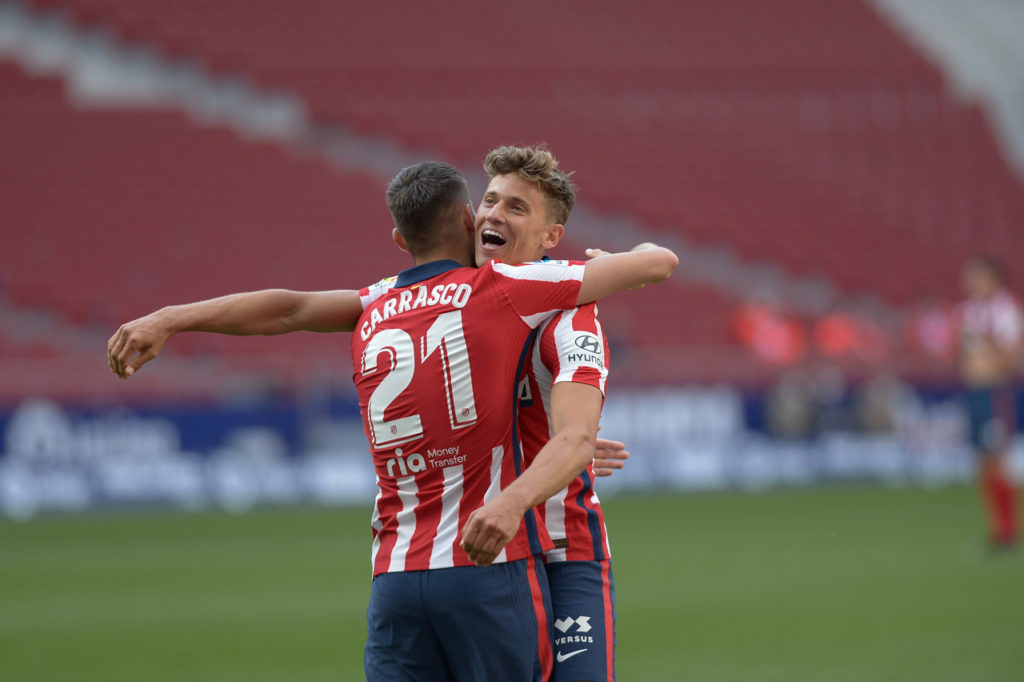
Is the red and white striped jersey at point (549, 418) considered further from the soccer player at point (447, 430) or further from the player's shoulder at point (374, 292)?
the player's shoulder at point (374, 292)

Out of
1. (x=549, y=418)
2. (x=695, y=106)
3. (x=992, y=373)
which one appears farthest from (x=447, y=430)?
(x=695, y=106)

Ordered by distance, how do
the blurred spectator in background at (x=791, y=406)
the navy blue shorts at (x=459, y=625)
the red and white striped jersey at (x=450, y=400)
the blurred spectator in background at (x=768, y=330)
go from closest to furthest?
1. the navy blue shorts at (x=459, y=625)
2. the red and white striped jersey at (x=450, y=400)
3. the blurred spectator in background at (x=791, y=406)
4. the blurred spectator in background at (x=768, y=330)

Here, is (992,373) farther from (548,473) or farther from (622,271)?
(548,473)

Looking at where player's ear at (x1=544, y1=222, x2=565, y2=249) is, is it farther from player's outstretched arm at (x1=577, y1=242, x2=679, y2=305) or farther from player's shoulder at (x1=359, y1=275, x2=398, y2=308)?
player's shoulder at (x1=359, y1=275, x2=398, y2=308)

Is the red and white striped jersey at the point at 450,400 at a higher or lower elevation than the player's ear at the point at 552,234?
lower

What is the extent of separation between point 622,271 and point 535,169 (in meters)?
0.45

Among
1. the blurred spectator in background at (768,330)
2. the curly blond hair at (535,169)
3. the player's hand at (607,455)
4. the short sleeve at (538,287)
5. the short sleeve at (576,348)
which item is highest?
the blurred spectator in background at (768,330)

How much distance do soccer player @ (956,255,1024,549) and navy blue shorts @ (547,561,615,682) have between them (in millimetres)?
8427

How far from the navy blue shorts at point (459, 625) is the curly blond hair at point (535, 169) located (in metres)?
1.12

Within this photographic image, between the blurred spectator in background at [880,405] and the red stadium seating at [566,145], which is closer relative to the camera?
the blurred spectator in background at [880,405]

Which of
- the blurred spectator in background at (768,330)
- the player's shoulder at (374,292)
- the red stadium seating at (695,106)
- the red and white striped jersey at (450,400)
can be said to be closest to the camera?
the red and white striped jersey at (450,400)

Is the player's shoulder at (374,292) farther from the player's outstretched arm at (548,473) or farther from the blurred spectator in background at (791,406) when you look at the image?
the blurred spectator in background at (791,406)

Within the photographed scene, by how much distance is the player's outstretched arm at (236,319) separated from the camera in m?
3.61

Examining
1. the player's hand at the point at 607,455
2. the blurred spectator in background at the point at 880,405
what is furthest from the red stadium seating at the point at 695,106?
the player's hand at the point at 607,455
